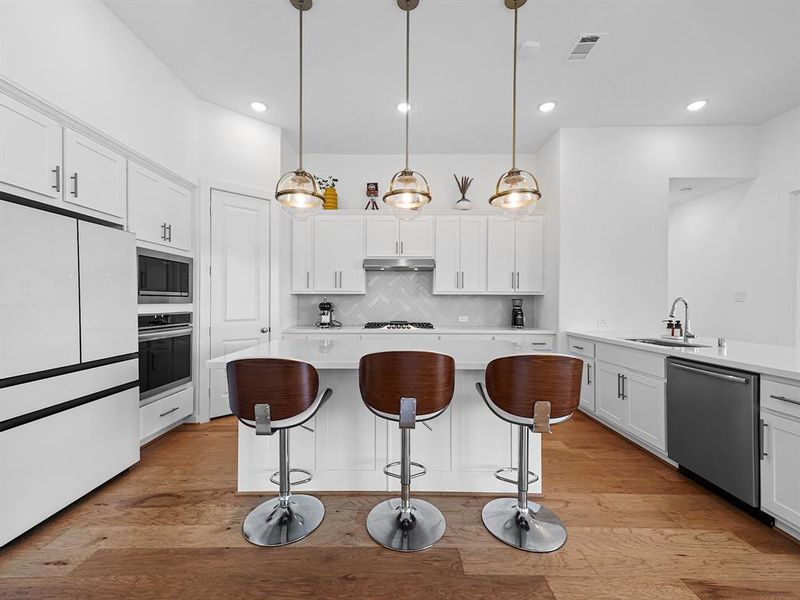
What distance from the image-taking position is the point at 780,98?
328 cm

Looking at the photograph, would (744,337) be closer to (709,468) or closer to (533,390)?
(709,468)

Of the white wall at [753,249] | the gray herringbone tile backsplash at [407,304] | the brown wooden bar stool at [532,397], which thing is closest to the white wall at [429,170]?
the gray herringbone tile backsplash at [407,304]

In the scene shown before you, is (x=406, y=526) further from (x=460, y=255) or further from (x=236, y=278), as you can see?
(x=460, y=255)

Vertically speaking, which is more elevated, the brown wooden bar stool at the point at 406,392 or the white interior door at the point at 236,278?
the white interior door at the point at 236,278

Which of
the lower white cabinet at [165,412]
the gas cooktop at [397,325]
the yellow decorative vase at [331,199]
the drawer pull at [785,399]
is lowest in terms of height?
the lower white cabinet at [165,412]

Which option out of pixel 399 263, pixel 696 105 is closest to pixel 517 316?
pixel 399 263

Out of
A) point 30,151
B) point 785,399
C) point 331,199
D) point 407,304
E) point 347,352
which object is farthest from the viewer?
point 407,304

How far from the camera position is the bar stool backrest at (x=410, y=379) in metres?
1.59

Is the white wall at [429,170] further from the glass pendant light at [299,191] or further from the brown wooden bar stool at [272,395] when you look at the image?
the brown wooden bar stool at [272,395]

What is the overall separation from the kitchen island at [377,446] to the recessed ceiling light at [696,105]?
328 centimetres

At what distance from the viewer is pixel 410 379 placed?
160cm

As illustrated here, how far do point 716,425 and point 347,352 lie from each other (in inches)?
88.3

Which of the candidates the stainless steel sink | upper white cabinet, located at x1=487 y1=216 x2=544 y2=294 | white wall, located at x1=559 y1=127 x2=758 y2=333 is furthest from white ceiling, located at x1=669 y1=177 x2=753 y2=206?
the stainless steel sink

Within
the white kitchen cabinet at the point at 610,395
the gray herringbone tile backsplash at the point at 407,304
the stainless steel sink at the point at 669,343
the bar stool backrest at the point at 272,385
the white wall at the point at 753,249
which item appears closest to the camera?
the bar stool backrest at the point at 272,385
